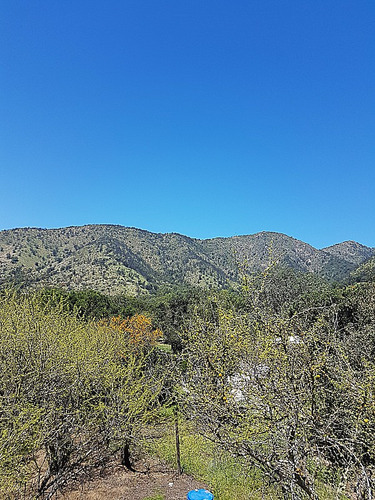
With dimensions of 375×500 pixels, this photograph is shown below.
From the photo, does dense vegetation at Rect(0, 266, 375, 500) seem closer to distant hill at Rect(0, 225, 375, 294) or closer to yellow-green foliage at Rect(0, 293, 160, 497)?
yellow-green foliage at Rect(0, 293, 160, 497)

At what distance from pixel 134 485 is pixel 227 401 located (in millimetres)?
6620

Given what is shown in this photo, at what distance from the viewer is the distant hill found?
9164cm

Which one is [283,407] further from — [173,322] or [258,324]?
[173,322]

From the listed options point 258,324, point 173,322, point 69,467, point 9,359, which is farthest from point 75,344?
point 173,322

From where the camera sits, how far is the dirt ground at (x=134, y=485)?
866cm

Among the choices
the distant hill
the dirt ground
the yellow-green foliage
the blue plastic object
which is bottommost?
the dirt ground

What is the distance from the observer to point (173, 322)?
4172 centimetres

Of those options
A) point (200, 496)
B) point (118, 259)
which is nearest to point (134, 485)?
point (200, 496)

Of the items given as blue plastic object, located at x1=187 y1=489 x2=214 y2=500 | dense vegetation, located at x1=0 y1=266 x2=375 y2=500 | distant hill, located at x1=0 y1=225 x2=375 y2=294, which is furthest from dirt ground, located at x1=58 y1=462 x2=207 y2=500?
distant hill, located at x1=0 y1=225 x2=375 y2=294

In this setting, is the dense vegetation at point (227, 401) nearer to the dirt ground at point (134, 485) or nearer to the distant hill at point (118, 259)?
the dirt ground at point (134, 485)

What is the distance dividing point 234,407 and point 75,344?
244 inches

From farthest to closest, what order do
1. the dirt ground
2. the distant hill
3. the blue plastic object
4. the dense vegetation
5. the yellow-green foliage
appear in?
1. the distant hill
2. the dirt ground
3. the yellow-green foliage
4. the blue plastic object
5. the dense vegetation

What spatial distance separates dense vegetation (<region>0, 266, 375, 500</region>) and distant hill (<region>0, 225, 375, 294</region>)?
65.4 meters

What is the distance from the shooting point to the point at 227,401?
198 inches
